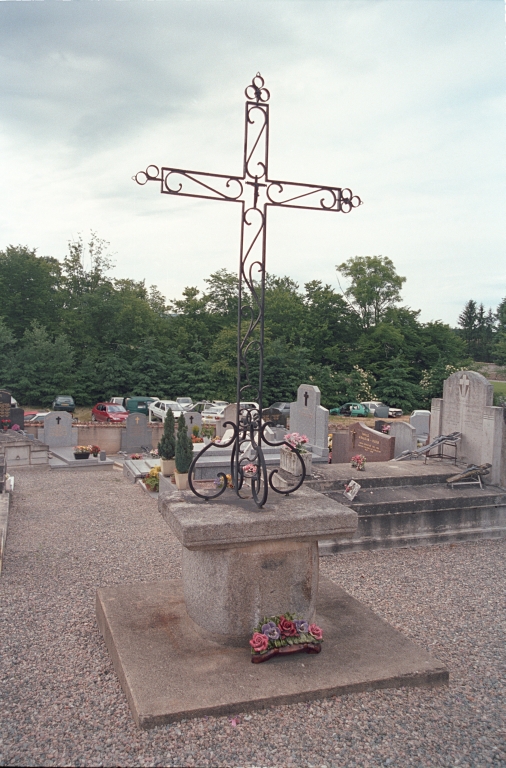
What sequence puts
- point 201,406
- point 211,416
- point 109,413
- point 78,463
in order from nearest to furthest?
point 78,463 < point 211,416 < point 109,413 < point 201,406


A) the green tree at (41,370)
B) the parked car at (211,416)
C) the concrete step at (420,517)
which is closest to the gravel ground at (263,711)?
the concrete step at (420,517)

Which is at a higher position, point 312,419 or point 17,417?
point 312,419

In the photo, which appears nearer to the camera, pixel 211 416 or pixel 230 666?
pixel 230 666

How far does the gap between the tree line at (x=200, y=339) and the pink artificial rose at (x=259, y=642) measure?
1293 inches

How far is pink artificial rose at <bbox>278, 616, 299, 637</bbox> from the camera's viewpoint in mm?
4762

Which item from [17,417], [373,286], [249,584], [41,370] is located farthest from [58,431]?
[373,286]

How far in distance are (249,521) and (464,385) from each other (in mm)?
9113

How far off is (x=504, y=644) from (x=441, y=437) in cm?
724

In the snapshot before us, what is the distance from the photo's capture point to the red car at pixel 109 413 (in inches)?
1166

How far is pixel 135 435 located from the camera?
2245 centimetres

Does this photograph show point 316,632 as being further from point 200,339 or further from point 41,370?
point 200,339

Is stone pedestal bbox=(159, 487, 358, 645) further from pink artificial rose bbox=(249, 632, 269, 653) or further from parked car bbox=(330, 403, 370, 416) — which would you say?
parked car bbox=(330, 403, 370, 416)

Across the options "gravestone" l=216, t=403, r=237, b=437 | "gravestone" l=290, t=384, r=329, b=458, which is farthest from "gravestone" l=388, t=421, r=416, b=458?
"gravestone" l=216, t=403, r=237, b=437

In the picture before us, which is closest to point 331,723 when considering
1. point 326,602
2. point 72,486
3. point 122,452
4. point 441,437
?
point 326,602
